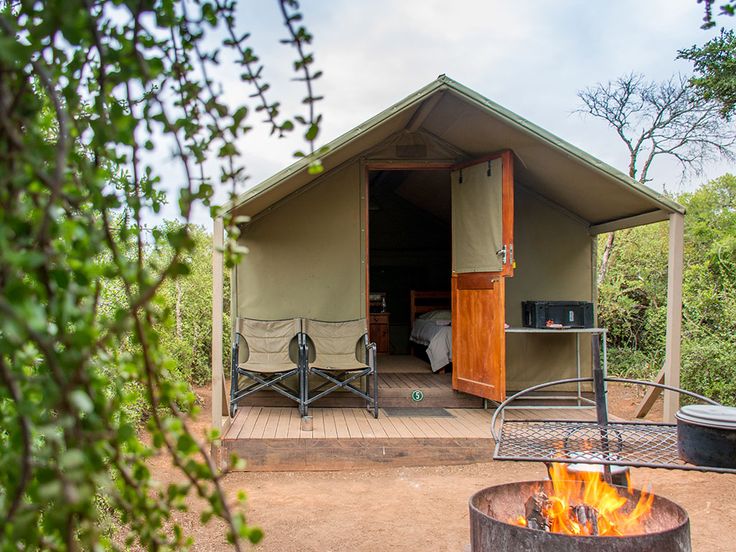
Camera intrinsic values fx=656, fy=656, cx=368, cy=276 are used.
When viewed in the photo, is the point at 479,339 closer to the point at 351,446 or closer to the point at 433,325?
the point at 351,446

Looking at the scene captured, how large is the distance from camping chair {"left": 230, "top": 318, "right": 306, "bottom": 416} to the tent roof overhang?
3.16ft

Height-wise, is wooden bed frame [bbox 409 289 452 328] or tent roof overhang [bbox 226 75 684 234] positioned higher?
tent roof overhang [bbox 226 75 684 234]

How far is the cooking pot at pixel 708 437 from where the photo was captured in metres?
1.91

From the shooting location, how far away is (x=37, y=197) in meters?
0.63

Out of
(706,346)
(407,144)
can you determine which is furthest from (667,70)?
(407,144)

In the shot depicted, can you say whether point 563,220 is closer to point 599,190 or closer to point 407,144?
point 599,190

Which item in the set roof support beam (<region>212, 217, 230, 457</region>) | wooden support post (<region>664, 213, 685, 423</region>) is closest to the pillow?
wooden support post (<region>664, 213, 685, 423</region>)

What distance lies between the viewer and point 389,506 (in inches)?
153

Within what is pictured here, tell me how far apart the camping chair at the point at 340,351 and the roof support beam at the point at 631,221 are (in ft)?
7.59

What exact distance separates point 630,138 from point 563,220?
1090 centimetres

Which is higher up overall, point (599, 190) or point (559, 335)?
point (599, 190)

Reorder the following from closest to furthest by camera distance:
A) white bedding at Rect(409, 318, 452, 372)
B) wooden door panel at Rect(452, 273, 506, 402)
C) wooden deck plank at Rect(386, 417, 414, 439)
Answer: wooden deck plank at Rect(386, 417, 414, 439), wooden door panel at Rect(452, 273, 506, 402), white bedding at Rect(409, 318, 452, 372)

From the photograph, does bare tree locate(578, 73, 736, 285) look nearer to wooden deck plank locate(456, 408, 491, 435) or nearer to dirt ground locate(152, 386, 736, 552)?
wooden deck plank locate(456, 408, 491, 435)

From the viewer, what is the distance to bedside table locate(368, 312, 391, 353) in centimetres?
907
